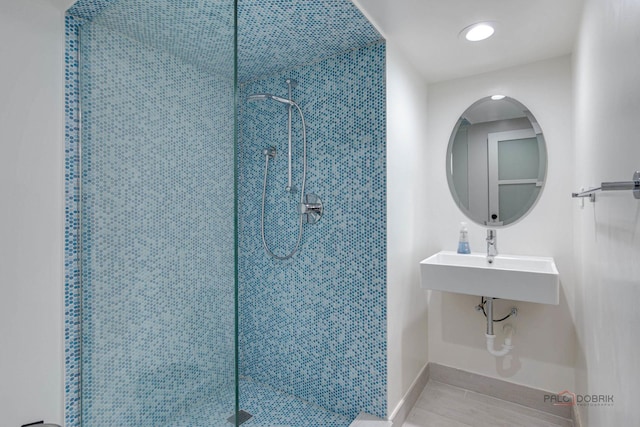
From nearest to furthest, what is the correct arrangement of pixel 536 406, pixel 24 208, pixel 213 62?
pixel 213 62, pixel 24 208, pixel 536 406

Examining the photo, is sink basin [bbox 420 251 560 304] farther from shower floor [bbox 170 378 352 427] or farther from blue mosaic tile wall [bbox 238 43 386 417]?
shower floor [bbox 170 378 352 427]

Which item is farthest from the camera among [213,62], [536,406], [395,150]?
[536,406]

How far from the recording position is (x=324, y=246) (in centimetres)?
205

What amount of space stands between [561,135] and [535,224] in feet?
1.94

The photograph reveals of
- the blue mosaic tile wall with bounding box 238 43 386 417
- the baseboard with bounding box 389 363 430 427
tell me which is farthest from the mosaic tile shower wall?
the baseboard with bounding box 389 363 430 427

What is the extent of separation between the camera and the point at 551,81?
214 cm

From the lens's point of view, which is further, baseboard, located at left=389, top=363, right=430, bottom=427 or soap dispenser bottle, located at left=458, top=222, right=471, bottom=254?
soap dispenser bottle, located at left=458, top=222, right=471, bottom=254

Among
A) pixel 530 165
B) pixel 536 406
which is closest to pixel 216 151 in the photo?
pixel 530 165

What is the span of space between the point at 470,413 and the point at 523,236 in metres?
1.19

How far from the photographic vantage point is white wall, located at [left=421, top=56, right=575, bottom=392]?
2.10 m

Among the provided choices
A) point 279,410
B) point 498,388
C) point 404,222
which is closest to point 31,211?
point 279,410

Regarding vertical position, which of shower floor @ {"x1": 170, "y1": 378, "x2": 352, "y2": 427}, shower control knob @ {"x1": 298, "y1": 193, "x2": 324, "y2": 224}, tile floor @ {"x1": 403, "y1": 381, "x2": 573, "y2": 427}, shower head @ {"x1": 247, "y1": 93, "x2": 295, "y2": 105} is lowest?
tile floor @ {"x1": 403, "y1": 381, "x2": 573, "y2": 427}

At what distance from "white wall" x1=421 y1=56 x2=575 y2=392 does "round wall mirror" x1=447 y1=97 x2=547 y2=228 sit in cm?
5

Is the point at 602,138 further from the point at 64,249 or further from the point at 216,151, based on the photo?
the point at 64,249
